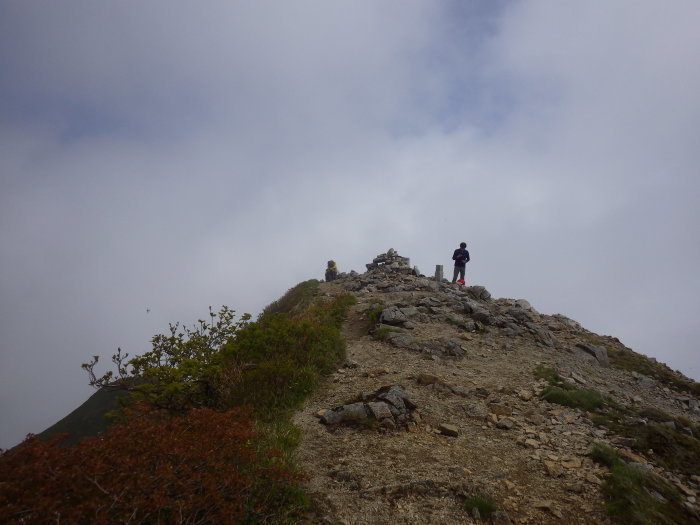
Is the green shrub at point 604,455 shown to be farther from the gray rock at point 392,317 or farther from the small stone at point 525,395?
the gray rock at point 392,317

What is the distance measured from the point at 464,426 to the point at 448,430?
2.06ft

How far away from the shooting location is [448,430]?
7707 millimetres

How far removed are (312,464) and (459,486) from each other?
2474 mm

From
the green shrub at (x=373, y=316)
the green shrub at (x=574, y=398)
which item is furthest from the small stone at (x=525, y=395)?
the green shrub at (x=373, y=316)

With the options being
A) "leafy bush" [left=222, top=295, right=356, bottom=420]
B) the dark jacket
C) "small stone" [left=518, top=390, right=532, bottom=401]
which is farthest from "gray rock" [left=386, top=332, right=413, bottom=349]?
the dark jacket

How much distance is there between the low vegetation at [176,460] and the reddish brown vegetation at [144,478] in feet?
0.04

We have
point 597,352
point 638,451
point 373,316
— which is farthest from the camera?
point 373,316

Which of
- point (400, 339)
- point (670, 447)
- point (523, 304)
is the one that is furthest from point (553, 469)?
point (523, 304)

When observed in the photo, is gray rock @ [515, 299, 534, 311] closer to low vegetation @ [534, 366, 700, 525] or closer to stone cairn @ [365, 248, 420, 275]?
stone cairn @ [365, 248, 420, 275]

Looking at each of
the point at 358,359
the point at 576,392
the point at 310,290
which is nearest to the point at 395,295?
the point at 310,290

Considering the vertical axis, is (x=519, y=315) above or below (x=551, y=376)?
above

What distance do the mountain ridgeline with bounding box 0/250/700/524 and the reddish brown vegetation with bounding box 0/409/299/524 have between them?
0.07 ft

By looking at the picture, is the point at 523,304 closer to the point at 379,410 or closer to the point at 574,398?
the point at 574,398

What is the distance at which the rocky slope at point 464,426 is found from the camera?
17.9 feet
